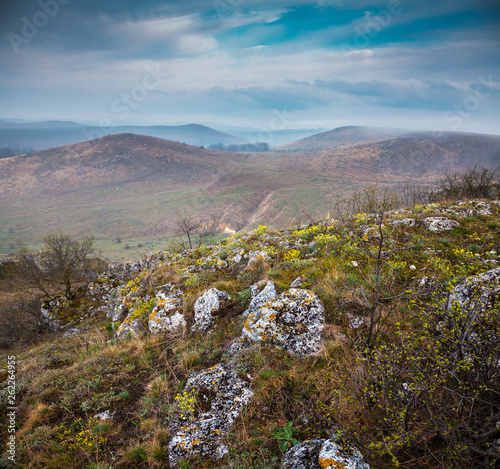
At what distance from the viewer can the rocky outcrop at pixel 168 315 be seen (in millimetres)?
6266

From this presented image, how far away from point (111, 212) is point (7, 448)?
184 meters

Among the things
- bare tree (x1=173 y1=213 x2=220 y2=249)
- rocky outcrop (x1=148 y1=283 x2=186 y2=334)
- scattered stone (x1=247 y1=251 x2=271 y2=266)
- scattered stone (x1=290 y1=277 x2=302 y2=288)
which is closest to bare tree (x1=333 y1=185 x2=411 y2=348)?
scattered stone (x1=290 y1=277 x2=302 y2=288)

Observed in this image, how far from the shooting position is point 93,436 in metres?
3.89

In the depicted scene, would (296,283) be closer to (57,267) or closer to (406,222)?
(406,222)

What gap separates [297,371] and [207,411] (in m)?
1.59

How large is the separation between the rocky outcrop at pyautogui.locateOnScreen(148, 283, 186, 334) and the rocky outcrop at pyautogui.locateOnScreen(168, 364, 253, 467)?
6.72 ft

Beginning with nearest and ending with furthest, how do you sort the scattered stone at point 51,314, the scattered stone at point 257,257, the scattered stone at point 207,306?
the scattered stone at point 207,306 < the scattered stone at point 257,257 < the scattered stone at point 51,314

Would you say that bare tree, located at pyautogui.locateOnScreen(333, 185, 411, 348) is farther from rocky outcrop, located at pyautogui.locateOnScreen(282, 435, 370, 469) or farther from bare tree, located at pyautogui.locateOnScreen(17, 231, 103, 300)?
bare tree, located at pyautogui.locateOnScreen(17, 231, 103, 300)

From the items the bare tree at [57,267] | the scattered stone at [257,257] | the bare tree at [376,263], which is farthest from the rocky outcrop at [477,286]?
the bare tree at [57,267]

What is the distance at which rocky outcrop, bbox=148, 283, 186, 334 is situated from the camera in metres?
6.27

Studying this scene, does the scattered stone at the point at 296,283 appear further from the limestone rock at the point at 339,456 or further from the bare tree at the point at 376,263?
the limestone rock at the point at 339,456

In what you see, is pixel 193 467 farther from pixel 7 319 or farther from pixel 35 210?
pixel 35 210

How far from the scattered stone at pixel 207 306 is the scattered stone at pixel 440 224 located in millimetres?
6852

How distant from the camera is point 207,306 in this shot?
623 cm
